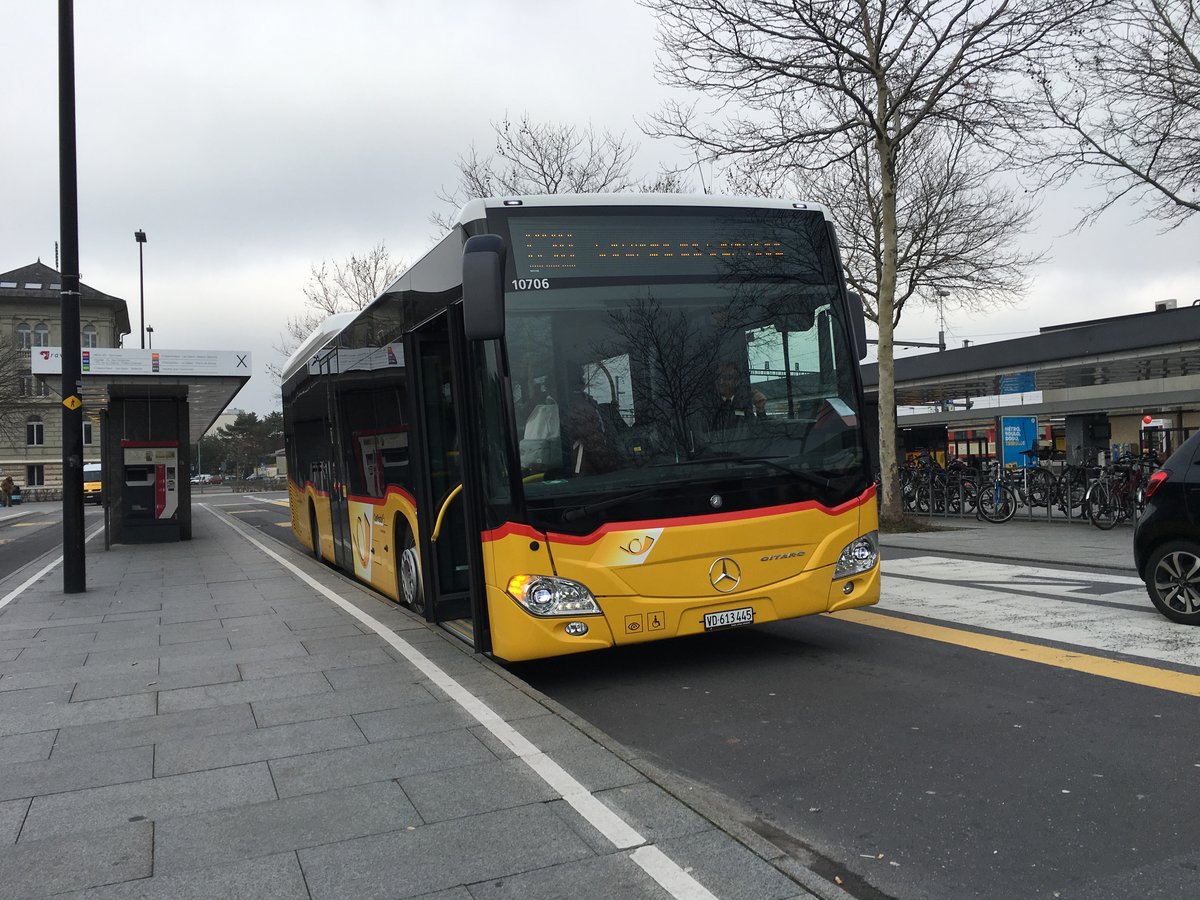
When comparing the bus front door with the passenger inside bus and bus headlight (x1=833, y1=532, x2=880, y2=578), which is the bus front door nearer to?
A: the passenger inside bus

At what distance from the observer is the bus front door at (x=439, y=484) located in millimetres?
7344

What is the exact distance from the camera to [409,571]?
29.0 ft

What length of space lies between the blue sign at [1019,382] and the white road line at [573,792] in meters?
20.7

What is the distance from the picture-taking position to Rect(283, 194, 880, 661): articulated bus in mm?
5883

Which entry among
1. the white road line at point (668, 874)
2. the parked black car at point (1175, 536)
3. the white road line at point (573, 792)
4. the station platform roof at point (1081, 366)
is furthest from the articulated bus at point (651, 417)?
the station platform roof at point (1081, 366)

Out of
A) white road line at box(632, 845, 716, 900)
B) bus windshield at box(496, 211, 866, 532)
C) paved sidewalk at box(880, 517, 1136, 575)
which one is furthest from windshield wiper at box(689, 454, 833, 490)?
paved sidewalk at box(880, 517, 1136, 575)

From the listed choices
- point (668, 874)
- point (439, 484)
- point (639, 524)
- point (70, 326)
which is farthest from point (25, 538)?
point (668, 874)

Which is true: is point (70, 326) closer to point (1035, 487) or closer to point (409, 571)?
point (409, 571)

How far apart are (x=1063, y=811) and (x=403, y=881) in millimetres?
2567

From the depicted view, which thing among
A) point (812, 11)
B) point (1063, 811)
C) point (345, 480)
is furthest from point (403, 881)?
point (812, 11)

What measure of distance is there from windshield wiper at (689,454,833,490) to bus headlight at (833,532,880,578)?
48 centimetres

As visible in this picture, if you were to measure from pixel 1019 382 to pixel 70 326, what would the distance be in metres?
21.8

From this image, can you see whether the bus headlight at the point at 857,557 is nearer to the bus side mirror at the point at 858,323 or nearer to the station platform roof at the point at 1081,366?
the bus side mirror at the point at 858,323

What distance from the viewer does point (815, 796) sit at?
421 cm
